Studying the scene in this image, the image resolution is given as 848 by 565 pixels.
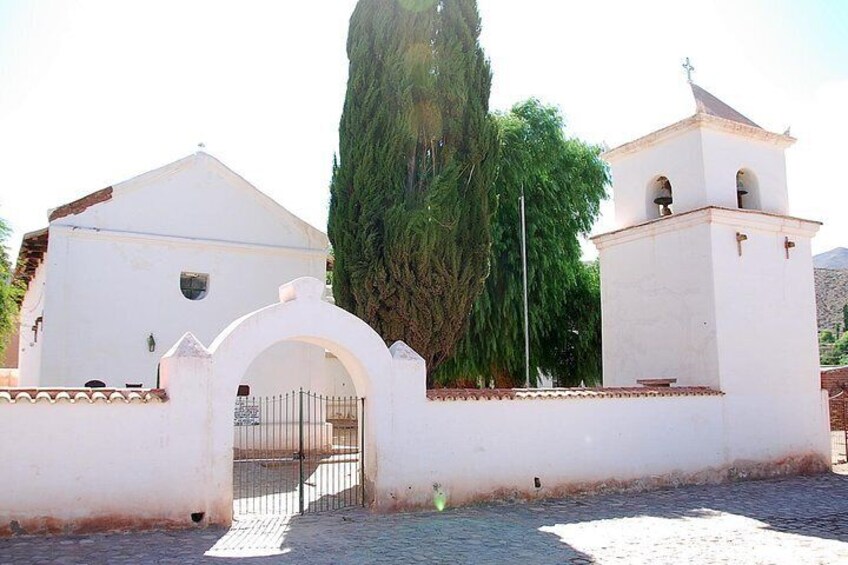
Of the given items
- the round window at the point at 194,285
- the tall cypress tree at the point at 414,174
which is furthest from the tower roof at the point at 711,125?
the round window at the point at 194,285

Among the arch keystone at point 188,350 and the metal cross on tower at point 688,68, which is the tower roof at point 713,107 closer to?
the metal cross on tower at point 688,68

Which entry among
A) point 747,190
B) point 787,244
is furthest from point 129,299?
point 787,244

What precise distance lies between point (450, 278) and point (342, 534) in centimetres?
538

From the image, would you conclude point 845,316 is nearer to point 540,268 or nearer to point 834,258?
point 540,268

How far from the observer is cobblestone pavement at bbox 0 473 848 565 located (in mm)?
8461

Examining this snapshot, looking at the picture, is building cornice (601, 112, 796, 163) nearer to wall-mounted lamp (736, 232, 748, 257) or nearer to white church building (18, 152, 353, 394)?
wall-mounted lamp (736, 232, 748, 257)

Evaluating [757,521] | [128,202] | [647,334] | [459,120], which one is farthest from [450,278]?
[128,202]

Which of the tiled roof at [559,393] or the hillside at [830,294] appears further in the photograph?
the hillside at [830,294]

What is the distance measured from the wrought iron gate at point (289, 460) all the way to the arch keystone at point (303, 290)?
5.97 ft

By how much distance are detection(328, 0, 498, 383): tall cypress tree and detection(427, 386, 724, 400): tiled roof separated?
6.56ft

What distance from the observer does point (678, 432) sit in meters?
14.0

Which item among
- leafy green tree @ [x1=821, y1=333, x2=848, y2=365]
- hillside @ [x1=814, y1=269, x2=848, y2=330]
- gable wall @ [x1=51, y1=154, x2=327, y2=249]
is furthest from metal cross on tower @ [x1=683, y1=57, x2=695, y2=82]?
hillside @ [x1=814, y1=269, x2=848, y2=330]

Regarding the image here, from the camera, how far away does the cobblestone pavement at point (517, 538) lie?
8.46 meters

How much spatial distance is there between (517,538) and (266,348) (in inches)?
172
